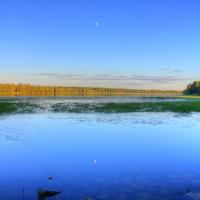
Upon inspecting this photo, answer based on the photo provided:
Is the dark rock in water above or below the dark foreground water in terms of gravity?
above

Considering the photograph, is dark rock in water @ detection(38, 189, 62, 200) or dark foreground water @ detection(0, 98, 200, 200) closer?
dark rock in water @ detection(38, 189, 62, 200)

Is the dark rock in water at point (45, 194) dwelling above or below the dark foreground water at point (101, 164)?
above

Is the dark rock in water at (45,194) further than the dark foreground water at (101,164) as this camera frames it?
No

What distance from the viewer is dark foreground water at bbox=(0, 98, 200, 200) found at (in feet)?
45.4

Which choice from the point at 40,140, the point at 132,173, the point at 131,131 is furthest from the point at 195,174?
the point at 131,131

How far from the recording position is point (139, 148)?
79.9ft

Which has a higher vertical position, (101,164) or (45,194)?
(45,194)

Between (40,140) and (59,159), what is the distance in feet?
24.4

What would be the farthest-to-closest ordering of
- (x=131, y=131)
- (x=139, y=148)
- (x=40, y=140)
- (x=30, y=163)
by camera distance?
(x=131, y=131) → (x=40, y=140) → (x=139, y=148) → (x=30, y=163)

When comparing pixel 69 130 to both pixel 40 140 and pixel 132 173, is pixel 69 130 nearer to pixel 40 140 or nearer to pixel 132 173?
pixel 40 140

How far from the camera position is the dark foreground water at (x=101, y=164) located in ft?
45.4

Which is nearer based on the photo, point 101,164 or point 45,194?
point 45,194

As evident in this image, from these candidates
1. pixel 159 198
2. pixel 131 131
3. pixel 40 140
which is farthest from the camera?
pixel 131 131

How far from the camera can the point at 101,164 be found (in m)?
19.0
